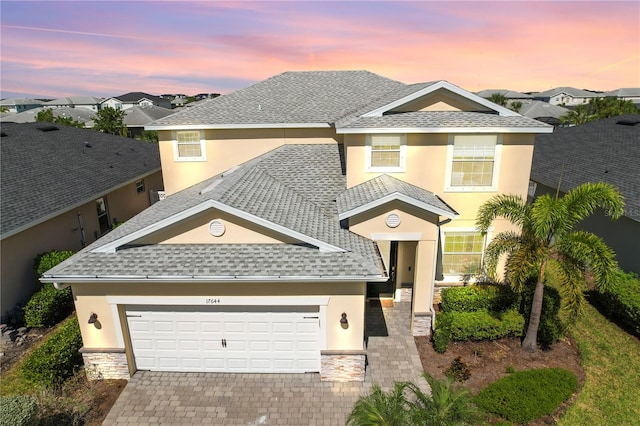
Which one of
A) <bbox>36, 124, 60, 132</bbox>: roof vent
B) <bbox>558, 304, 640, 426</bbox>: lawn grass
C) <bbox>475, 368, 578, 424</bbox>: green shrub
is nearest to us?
<bbox>475, 368, 578, 424</bbox>: green shrub

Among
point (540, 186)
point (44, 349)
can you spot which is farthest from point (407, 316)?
point (540, 186)

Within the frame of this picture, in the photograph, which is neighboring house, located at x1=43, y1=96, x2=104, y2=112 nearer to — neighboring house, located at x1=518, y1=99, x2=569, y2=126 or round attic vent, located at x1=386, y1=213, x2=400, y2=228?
neighboring house, located at x1=518, y1=99, x2=569, y2=126

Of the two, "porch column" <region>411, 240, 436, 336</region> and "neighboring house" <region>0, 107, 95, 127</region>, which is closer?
"porch column" <region>411, 240, 436, 336</region>

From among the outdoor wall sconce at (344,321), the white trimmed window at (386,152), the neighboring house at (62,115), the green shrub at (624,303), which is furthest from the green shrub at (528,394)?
the neighboring house at (62,115)

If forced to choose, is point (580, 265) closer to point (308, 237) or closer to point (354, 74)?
point (308, 237)

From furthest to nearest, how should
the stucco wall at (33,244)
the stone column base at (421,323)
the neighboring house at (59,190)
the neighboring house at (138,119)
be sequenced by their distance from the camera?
the neighboring house at (138,119), the neighboring house at (59,190), the stucco wall at (33,244), the stone column base at (421,323)

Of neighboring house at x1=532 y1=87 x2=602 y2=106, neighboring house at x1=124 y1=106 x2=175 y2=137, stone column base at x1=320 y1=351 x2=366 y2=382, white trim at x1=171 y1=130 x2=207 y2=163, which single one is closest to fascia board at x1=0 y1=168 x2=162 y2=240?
white trim at x1=171 y1=130 x2=207 y2=163

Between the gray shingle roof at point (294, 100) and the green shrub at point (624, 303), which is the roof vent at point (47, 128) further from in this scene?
the green shrub at point (624, 303)
